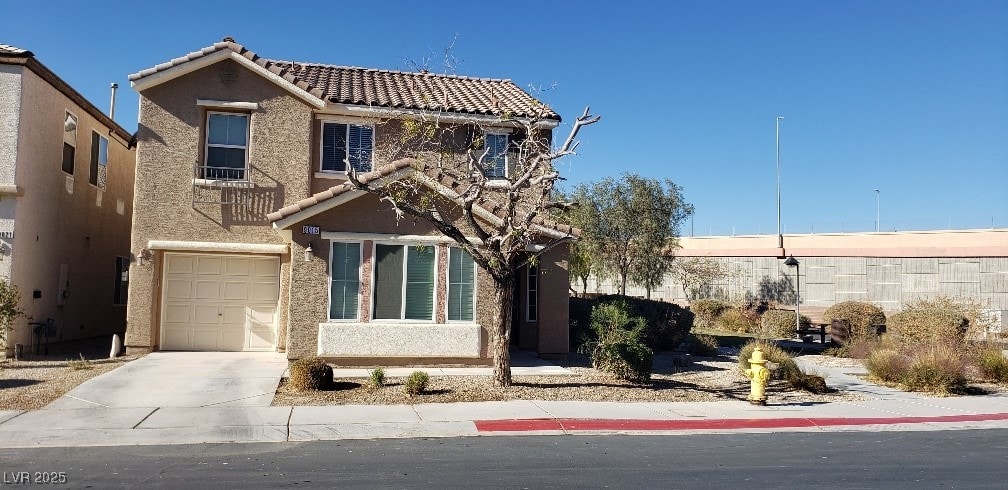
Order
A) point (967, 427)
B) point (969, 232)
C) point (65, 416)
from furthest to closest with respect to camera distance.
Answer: point (969, 232)
point (967, 427)
point (65, 416)

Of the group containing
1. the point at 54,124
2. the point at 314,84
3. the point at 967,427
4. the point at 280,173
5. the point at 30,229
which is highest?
the point at 314,84

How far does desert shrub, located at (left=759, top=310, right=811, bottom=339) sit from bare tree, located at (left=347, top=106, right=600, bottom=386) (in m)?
13.8

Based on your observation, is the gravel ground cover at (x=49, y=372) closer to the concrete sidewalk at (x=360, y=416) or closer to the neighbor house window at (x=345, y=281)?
the concrete sidewalk at (x=360, y=416)

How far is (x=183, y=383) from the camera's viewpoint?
1313cm

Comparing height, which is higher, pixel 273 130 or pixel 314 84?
pixel 314 84

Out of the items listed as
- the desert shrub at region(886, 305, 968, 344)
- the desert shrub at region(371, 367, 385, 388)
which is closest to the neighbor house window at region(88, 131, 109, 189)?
the desert shrub at region(371, 367, 385, 388)

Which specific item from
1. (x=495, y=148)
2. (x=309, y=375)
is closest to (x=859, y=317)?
(x=495, y=148)

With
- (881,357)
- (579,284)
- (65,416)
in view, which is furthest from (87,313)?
(579,284)

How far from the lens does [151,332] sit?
53.6ft

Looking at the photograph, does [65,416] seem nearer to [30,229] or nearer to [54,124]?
[30,229]

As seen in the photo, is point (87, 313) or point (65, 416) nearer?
point (65, 416)

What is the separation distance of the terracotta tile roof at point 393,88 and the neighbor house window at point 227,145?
4.44 ft

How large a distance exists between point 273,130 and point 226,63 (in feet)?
5.91

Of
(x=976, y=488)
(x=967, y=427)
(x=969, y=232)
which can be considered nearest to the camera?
(x=976, y=488)
